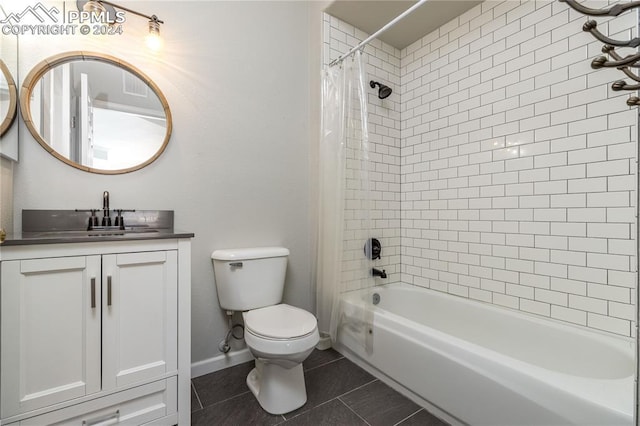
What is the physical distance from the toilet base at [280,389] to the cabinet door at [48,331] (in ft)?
2.35

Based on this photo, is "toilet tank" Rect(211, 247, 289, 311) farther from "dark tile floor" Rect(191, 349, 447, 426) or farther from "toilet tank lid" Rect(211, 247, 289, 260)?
"dark tile floor" Rect(191, 349, 447, 426)

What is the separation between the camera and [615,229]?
132 centimetres

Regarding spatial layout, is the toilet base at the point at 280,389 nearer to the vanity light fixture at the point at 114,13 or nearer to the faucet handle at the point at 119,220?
the faucet handle at the point at 119,220

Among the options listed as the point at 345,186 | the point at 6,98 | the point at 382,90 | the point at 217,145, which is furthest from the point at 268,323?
the point at 382,90

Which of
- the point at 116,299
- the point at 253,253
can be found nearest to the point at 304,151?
the point at 253,253

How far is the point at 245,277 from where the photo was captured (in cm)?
165

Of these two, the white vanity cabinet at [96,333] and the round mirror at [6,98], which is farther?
the round mirror at [6,98]

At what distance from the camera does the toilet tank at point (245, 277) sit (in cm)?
163

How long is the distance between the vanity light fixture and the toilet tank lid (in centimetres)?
123

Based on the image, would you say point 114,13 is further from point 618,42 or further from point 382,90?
point 618,42

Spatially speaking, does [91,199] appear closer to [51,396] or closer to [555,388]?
[51,396]

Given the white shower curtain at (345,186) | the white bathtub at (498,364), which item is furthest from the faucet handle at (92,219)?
the white bathtub at (498,364)

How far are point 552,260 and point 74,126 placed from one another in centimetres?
263

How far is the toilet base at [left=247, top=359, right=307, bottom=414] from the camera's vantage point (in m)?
1.39
